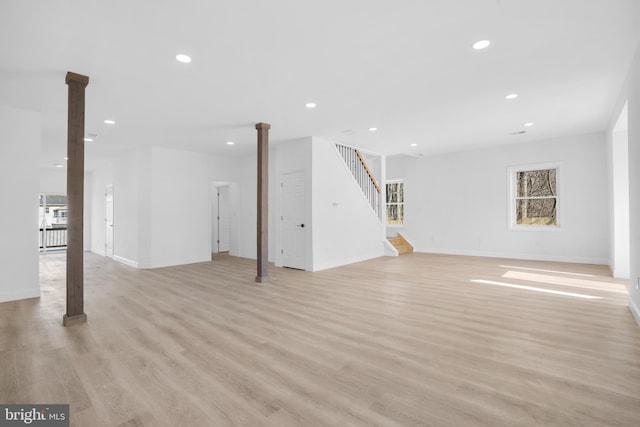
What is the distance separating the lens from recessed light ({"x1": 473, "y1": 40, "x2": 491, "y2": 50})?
2941mm

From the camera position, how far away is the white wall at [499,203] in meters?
6.84

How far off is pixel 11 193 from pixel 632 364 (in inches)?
288

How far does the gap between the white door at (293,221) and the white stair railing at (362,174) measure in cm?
148

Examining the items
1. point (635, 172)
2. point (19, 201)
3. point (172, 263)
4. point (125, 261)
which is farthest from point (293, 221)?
point (635, 172)

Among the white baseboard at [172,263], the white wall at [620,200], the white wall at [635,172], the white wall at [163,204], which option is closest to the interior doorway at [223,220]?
the white wall at [163,204]

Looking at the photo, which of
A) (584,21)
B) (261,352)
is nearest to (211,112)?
(261,352)

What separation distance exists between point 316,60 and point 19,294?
17.3ft

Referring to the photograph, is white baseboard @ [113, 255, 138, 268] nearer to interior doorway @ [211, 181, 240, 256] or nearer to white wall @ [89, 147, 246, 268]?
white wall @ [89, 147, 246, 268]

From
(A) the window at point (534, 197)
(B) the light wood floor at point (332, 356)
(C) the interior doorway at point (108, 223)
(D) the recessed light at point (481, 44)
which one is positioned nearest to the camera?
(B) the light wood floor at point (332, 356)

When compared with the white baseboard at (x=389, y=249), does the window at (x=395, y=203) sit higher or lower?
higher

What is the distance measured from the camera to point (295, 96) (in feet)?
14.1

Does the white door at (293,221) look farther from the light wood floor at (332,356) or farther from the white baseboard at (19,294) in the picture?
the white baseboard at (19,294)

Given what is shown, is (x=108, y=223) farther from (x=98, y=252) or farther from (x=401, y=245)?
(x=401, y=245)

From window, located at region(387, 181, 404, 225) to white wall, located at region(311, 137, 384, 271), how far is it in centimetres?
222
